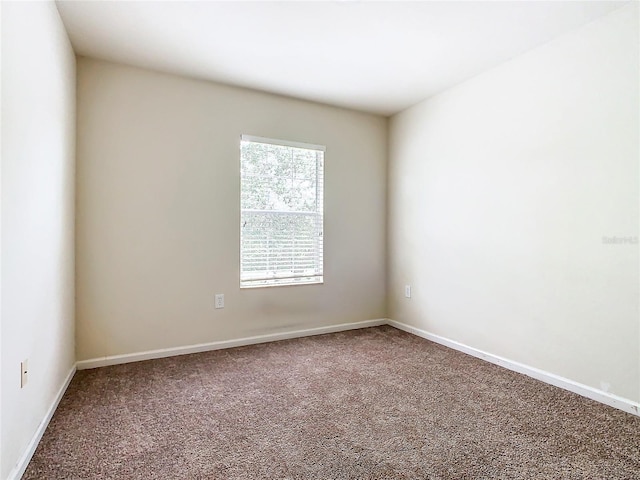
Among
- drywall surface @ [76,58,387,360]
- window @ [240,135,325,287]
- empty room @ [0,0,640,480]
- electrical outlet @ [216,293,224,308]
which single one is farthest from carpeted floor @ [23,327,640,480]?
window @ [240,135,325,287]

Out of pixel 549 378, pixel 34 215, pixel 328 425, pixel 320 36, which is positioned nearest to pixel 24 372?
pixel 34 215

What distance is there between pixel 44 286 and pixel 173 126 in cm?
164

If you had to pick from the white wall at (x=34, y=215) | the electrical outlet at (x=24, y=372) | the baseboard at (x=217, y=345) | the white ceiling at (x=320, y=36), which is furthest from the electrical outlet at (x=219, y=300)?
the white ceiling at (x=320, y=36)

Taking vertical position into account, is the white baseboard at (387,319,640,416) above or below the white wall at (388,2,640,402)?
below

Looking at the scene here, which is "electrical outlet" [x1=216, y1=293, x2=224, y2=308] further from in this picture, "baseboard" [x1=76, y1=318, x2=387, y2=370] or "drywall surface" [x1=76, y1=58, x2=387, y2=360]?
"baseboard" [x1=76, y1=318, x2=387, y2=370]

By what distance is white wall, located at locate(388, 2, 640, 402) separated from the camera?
2.15m

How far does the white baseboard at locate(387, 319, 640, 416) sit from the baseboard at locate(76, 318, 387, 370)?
768 mm

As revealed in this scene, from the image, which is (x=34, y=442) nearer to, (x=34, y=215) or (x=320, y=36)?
(x=34, y=215)

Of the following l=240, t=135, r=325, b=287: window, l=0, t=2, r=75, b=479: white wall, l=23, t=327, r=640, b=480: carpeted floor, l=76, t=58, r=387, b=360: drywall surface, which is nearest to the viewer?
l=0, t=2, r=75, b=479: white wall

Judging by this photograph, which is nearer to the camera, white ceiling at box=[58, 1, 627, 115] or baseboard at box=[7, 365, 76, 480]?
baseboard at box=[7, 365, 76, 480]

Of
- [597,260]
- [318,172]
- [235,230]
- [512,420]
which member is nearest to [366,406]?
[512,420]

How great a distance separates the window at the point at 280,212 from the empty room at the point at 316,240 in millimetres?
23

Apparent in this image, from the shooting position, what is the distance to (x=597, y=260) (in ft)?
7.40

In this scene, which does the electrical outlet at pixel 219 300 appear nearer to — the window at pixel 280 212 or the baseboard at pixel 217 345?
the window at pixel 280 212
